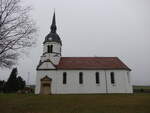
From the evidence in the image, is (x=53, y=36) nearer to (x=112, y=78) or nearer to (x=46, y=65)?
(x=46, y=65)

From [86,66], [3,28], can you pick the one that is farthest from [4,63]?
[86,66]

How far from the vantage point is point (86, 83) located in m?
33.2

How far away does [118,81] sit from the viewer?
3347 centimetres

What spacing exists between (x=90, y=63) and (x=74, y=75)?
4.93 meters

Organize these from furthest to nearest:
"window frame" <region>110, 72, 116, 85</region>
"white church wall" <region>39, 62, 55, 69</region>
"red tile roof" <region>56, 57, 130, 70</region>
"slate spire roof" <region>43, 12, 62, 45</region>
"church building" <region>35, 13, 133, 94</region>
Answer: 1. "slate spire roof" <region>43, 12, 62, 45</region>
2. "red tile roof" <region>56, 57, 130, 70</region>
3. "window frame" <region>110, 72, 116, 85</region>
4. "white church wall" <region>39, 62, 55, 69</region>
5. "church building" <region>35, 13, 133, 94</region>

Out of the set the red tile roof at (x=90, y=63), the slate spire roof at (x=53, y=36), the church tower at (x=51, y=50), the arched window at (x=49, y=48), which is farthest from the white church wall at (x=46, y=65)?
the slate spire roof at (x=53, y=36)

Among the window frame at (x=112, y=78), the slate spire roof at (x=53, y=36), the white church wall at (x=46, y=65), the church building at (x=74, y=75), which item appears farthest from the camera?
the slate spire roof at (x=53, y=36)

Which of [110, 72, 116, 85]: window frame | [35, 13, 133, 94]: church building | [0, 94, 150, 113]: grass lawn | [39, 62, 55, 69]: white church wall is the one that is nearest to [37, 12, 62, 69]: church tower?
[35, 13, 133, 94]: church building

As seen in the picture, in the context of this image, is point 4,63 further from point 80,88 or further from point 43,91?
point 80,88

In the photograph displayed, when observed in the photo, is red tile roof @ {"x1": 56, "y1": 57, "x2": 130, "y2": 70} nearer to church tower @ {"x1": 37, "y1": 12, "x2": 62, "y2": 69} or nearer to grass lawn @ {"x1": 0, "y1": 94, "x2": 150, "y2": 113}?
church tower @ {"x1": 37, "y1": 12, "x2": 62, "y2": 69}

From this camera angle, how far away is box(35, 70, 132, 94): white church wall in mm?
32500

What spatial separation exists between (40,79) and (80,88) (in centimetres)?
845

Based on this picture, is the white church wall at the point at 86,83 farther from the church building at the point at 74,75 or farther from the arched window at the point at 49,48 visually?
the arched window at the point at 49,48

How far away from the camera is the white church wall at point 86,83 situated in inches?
1280
